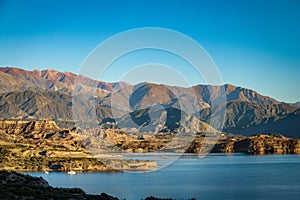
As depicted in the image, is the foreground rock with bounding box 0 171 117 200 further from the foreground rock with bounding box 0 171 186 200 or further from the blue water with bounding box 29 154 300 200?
the blue water with bounding box 29 154 300 200

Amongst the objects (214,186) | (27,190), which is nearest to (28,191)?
(27,190)

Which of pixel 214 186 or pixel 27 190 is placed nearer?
pixel 27 190

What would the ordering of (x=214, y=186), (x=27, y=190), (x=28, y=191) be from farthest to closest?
1. (x=214, y=186)
2. (x=27, y=190)
3. (x=28, y=191)

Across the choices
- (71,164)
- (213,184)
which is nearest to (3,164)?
(71,164)

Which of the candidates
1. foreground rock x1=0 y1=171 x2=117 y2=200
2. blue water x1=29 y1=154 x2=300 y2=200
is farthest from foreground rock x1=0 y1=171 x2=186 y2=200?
blue water x1=29 y1=154 x2=300 y2=200

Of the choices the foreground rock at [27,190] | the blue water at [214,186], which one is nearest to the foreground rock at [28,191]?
the foreground rock at [27,190]

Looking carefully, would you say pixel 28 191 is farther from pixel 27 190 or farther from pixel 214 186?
pixel 214 186

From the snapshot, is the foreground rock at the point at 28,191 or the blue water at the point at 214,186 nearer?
the foreground rock at the point at 28,191

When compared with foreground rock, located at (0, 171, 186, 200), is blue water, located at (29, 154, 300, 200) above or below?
below

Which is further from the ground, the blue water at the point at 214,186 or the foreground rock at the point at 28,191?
the foreground rock at the point at 28,191

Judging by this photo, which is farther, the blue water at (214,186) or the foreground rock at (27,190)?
the blue water at (214,186)

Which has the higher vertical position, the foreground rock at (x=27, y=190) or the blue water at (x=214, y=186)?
the foreground rock at (x=27, y=190)

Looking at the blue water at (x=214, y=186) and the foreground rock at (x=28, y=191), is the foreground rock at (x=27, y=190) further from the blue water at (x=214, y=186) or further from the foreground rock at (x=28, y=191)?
the blue water at (x=214, y=186)

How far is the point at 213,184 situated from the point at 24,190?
229 feet
